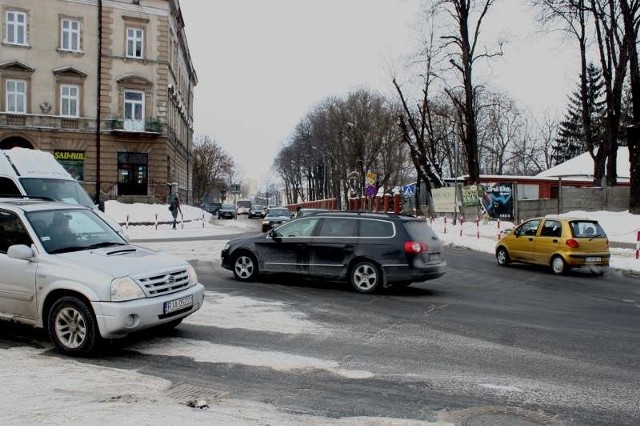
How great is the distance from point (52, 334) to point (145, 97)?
130 ft

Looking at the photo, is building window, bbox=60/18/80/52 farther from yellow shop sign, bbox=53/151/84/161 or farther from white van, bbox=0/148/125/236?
white van, bbox=0/148/125/236

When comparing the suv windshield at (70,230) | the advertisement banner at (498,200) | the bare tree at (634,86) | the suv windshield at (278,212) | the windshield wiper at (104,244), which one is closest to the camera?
the suv windshield at (70,230)

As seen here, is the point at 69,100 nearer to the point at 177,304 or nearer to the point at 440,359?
the point at 177,304

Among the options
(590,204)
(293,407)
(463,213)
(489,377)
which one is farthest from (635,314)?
(463,213)

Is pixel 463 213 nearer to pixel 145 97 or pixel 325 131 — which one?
pixel 145 97

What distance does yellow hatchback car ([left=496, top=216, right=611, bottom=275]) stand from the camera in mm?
15562

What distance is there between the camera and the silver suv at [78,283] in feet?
20.4

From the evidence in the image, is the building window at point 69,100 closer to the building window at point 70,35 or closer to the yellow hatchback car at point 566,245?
the building window at point 70,35

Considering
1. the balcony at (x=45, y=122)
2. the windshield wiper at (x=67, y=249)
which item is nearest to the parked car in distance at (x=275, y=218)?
Result: the balcony at (x=45, y=122)

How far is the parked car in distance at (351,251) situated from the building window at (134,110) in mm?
32812

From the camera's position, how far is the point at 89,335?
6227mm

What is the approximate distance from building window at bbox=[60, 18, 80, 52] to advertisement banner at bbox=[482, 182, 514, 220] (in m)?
29.9

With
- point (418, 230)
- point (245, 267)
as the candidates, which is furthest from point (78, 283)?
point (418, 230)

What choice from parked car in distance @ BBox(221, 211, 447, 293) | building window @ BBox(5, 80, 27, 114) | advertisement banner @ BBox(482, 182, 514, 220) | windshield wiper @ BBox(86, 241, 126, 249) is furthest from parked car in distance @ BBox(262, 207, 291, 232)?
windshield wiper @ BBox(86, 241, 126, 249)
